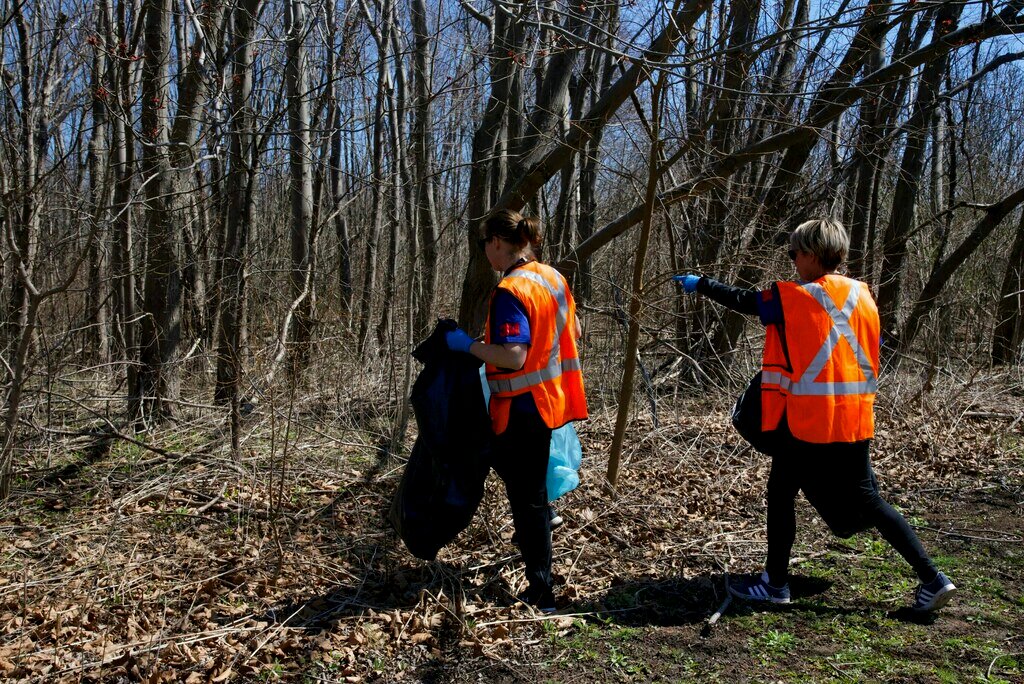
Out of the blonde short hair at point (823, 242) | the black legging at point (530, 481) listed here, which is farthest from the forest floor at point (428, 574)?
the blonde short hair at point (823, 242)

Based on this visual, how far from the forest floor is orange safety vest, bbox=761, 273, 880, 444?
36.0 inches

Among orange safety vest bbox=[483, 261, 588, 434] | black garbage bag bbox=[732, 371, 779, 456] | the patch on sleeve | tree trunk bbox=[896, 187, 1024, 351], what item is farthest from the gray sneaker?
→ tree trunk bbox=[896, 187, 1024, 351]

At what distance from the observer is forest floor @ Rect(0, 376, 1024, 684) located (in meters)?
3.22

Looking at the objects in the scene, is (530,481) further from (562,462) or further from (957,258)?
(957,258)

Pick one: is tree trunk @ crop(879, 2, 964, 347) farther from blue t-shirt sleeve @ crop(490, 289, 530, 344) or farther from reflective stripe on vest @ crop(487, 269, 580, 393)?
blue t-shirt sleeve @ crop(490, 289, 530, 344)

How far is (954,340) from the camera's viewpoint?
9.71 metres

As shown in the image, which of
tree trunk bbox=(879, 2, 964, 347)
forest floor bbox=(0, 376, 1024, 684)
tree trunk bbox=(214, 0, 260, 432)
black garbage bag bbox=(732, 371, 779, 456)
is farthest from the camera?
tree trunk bbox=(879, 2, 964, 347)

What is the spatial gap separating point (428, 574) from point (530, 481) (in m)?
0.84

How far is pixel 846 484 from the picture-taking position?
3.52m

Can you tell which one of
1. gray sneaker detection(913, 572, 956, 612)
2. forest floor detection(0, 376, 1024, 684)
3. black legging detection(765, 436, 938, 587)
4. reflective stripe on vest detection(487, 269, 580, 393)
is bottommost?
forest floor detection(0, 376, 1024, 684)

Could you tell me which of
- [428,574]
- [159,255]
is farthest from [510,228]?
[159,255]

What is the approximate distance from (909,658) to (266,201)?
1317 centimetres

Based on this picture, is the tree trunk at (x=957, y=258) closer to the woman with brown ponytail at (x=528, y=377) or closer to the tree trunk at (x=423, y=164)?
the tree trunk at (x=423, y=164)

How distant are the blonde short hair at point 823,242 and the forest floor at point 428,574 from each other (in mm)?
1609
